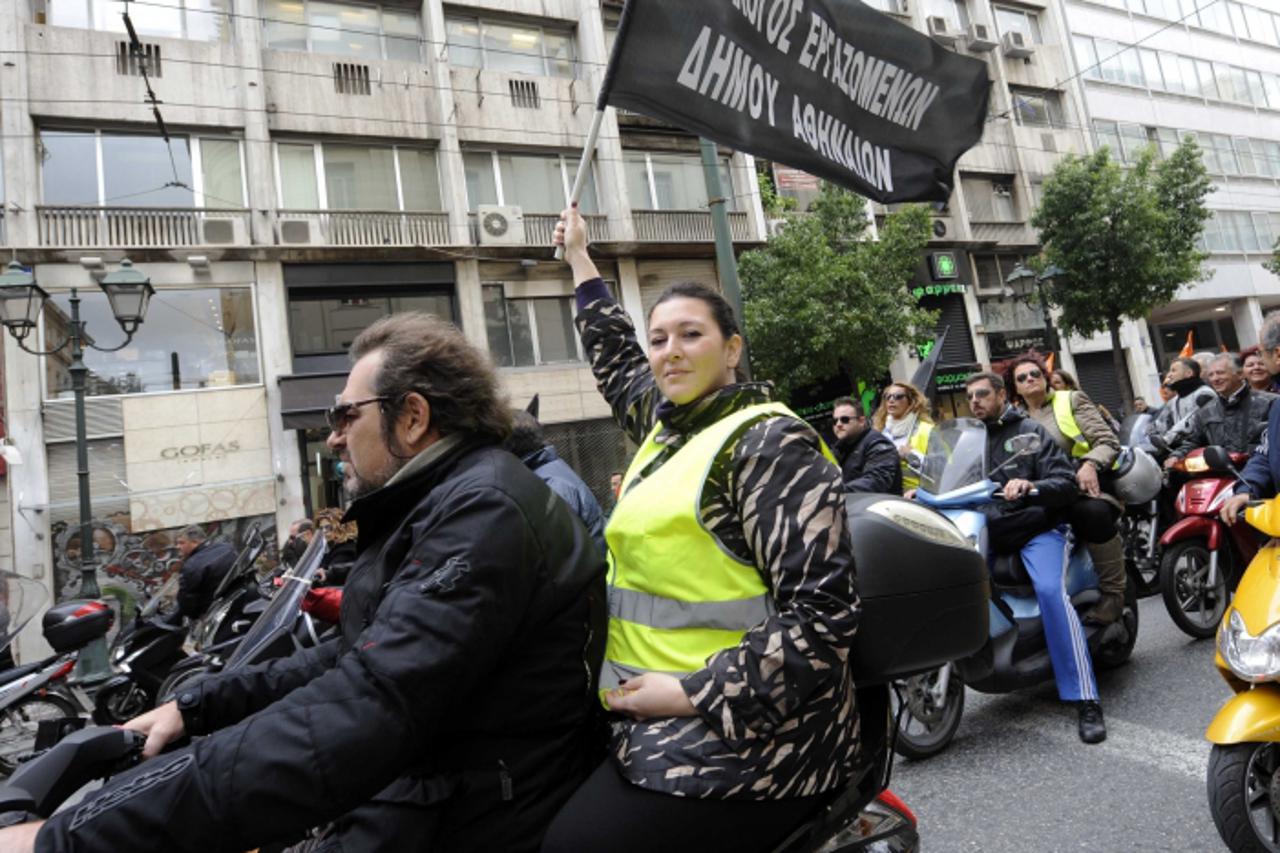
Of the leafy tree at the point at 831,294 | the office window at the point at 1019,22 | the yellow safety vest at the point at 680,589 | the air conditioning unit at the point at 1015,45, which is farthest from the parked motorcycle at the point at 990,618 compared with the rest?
the office window at the point at 1019,22

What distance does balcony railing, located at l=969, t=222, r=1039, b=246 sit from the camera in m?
26.3

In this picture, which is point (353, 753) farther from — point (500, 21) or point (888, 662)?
point (500, 21)

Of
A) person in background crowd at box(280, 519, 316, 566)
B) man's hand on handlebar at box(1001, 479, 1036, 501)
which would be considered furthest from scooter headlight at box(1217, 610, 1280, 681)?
person in background crowd at box(280, 519, 316, 566)

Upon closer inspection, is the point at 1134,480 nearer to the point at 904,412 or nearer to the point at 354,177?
the point at 904,412

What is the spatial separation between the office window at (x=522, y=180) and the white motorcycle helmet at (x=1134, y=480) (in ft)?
49.0

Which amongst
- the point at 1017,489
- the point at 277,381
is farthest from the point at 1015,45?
the point at 1017,489

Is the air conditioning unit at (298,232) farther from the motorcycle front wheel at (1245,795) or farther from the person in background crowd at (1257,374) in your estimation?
the motorcycle front wheel at (1245,795)

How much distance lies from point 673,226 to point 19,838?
66.2ft

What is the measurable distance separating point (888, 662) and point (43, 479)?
54.1 feet

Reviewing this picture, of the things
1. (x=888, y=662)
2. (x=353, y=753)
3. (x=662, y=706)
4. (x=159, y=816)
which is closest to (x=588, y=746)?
(x=662, y=706)

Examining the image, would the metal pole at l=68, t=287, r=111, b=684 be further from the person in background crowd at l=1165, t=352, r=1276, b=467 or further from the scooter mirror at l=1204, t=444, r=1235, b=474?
the person in background crowd at l=1165, t=352, r=1276, b=467

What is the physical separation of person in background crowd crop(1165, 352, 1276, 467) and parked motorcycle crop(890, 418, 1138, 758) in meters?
2.04

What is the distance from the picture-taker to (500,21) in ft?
64.3

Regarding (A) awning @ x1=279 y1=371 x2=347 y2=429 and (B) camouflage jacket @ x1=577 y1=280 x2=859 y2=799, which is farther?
(A) awning @ x1=279 y1=371 x2=347 y2=429
